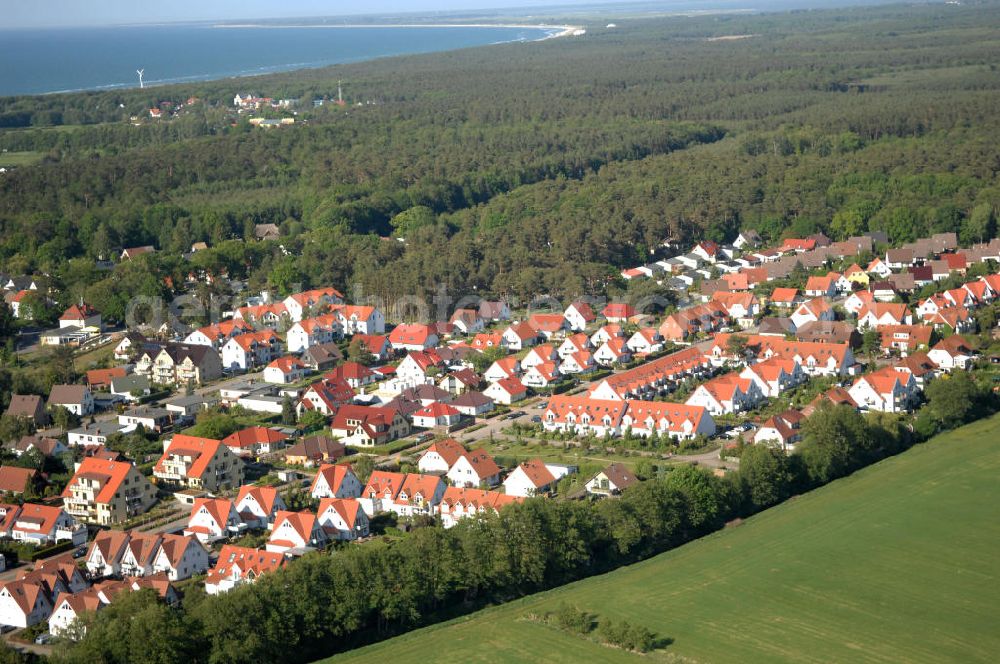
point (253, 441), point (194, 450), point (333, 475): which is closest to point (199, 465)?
point (194, 450)

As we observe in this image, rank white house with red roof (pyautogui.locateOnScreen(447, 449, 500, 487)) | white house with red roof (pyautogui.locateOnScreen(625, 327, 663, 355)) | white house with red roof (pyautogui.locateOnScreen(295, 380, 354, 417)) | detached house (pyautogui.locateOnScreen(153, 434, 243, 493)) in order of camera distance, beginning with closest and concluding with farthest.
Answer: white house with red roof (pyautogui.locateOnScreen(447, 449, 500, 487)) < detached house (pyautogui.locateOnScreen(153, 434, 243, 493)) < white house with red roof (pyautogui.locateOnScreen(295, 380, 354, 417)) < white house with red roof (pyautogui.locateOnScreen(625, 327, 663, 355))

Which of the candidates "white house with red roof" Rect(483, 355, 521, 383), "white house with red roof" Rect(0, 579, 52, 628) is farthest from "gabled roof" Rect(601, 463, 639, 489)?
"white house with red roof" Rect(0, 579, 52, 628)

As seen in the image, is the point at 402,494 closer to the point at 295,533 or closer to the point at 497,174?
the point at 295,533

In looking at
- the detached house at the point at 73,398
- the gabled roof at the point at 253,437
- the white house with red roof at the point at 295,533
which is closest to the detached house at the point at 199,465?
the gabled roof at the point at 253,437

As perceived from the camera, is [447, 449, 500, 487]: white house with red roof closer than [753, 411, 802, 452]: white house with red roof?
Yes

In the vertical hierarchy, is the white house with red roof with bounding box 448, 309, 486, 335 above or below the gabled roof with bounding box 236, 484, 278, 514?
below

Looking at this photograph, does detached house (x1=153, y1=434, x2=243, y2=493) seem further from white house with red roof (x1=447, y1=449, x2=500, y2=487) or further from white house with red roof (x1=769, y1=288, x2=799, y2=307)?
white house with red roof (x1=769, y1=288, x2=799, y2=307)
